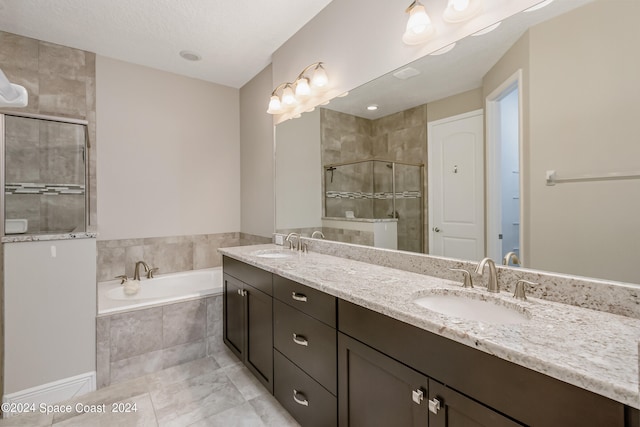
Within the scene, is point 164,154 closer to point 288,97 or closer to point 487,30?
point 288,97

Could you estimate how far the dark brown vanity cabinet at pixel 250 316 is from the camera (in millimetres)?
1808

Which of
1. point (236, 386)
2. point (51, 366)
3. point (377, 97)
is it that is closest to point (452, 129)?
point (377, 97)

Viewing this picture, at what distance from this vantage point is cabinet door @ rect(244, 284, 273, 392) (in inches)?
70.5

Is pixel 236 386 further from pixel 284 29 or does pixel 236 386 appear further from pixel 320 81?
pixel 284 29

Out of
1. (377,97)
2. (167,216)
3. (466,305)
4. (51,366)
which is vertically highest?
(377,97)

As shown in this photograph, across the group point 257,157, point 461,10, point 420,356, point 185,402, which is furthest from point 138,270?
point 461,10

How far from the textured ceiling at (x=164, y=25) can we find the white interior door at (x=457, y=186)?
4.72 ft

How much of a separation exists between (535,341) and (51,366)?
263 cm

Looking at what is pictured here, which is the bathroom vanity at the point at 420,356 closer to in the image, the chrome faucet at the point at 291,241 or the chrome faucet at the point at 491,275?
the chrome faucet at the point at 491,275

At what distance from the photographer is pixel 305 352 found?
147 centimetres

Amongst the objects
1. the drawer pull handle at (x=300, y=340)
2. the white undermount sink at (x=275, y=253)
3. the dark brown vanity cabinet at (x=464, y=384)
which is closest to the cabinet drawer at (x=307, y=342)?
the drawer pull handle at (x=300, y=340)

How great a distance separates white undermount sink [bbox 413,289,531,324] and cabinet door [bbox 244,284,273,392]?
0.95 meters

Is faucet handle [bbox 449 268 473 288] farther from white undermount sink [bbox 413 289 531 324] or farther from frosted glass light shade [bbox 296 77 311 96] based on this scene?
frosted glass light shade [bbox 296 77 311 96]

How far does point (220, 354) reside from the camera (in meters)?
2.48
